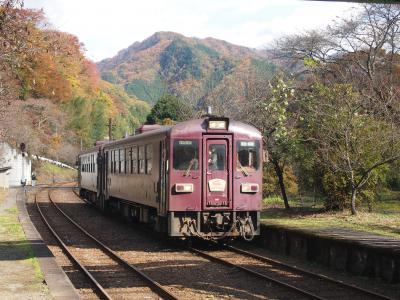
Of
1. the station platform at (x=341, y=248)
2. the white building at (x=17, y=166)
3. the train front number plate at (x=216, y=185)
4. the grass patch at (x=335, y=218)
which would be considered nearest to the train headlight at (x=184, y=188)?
the train front number plate at (x=216, y=185)

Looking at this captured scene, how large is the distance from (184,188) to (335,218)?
23.1 ft

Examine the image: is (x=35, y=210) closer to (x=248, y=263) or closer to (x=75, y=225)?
(x=75, y=225)

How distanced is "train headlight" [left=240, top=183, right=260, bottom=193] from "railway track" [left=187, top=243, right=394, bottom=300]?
1388 mm

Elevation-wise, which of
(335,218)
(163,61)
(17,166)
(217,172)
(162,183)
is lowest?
(335,218)

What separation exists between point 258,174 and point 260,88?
16.3m

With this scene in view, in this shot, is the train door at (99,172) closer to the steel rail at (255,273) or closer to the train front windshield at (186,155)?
the steel rail at (255,273)

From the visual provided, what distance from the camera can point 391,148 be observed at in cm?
1888

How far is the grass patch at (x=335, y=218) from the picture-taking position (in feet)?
51.3

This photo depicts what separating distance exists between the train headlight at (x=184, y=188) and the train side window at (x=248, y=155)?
1.21 meters

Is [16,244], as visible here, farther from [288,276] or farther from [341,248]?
[341,248]

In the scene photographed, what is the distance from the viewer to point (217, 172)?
546 inches

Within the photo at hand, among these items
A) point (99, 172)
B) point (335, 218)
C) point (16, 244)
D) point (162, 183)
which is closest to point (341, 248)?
point (162, 183)

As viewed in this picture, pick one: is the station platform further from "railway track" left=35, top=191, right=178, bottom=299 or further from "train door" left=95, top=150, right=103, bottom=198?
"train door" left=95, top=150, right=103, bottom=198

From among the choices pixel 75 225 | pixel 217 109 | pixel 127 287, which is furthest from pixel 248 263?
pixel 217 109
